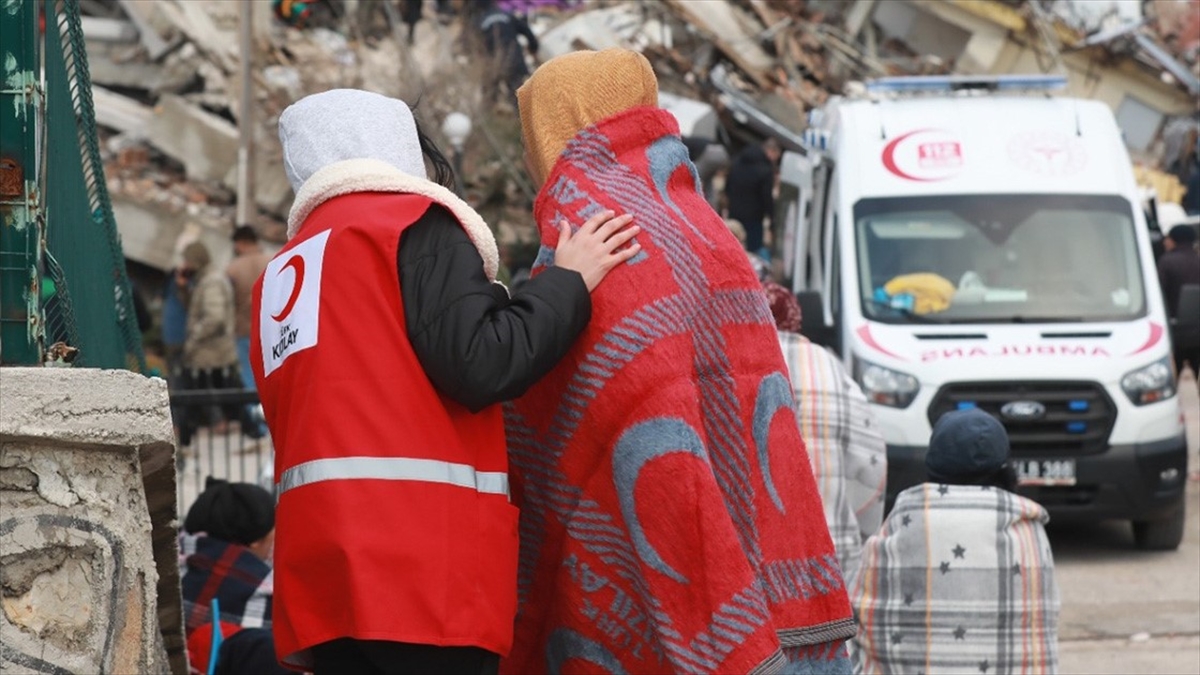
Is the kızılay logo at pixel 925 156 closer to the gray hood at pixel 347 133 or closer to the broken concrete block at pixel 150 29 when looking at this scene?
the gray hood at pixel 347 133

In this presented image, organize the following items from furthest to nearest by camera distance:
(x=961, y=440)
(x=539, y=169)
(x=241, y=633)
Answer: (x=961, y=440), (x=241, y=633), (x=539, y=169)

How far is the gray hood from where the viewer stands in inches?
136

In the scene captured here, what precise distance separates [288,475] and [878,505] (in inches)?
115

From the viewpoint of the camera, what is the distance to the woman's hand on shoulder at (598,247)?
3.41 meters

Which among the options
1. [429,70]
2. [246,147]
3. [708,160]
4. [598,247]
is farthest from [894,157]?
[429,70]

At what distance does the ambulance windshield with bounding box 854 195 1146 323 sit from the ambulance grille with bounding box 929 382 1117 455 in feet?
1.55

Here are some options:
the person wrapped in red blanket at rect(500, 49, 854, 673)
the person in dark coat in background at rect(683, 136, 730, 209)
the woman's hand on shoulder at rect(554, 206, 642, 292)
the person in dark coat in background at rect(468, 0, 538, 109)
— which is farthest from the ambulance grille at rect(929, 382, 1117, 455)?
the person in dark coat in background at rect(468, 0, 538, 109)

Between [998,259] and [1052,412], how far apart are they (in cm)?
103

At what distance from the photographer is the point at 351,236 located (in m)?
3.27

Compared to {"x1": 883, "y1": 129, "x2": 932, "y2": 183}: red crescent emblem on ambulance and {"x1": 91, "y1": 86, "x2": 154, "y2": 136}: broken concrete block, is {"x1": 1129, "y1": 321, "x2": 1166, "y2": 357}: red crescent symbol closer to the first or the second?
{"x1": 883, "y1": 129, "x2": 932, "y2": 183}: red crescent emblem on ambulance

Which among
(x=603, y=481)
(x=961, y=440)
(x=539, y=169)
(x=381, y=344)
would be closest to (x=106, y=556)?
(x=381, y=344)

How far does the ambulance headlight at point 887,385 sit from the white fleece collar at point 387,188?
22.4ft

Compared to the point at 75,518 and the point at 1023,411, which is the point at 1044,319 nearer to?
the point at 1023,411

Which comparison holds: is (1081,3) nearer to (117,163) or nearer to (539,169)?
(117,163)
